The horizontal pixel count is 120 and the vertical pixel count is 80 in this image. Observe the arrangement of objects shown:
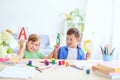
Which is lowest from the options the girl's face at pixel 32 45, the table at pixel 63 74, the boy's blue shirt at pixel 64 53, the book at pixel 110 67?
the table at pixel 63 74

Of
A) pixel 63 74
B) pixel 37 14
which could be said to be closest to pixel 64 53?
pixel 63 74

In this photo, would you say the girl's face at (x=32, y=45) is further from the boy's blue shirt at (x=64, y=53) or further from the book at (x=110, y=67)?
the book at (x=110, y=67)

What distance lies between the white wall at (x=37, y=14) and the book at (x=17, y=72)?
216cm

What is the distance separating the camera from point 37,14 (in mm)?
3225

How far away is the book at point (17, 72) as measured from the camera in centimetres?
96

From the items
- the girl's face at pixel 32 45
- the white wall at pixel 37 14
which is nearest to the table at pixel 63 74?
the girl's face at pixel 32 45

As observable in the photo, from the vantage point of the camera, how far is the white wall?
3186 millimetres

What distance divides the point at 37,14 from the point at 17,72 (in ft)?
7.50

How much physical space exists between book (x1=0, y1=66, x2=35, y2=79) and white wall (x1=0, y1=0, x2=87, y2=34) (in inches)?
85.0

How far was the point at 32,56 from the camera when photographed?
5.10 ft

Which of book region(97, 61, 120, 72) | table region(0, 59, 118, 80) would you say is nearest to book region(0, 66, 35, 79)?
table region(0, 59, 118, 80)

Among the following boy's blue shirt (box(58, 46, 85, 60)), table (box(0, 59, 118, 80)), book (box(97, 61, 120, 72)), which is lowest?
table (box(0, 59, 118, 80))

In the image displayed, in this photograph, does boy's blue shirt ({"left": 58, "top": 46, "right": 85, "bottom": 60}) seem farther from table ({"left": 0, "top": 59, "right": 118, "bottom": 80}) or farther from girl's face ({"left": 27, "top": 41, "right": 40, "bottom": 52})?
table ({"left": 0, "top": 59, "right": 118, "bottom": 80})

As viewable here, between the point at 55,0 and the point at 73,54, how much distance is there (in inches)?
73.7
